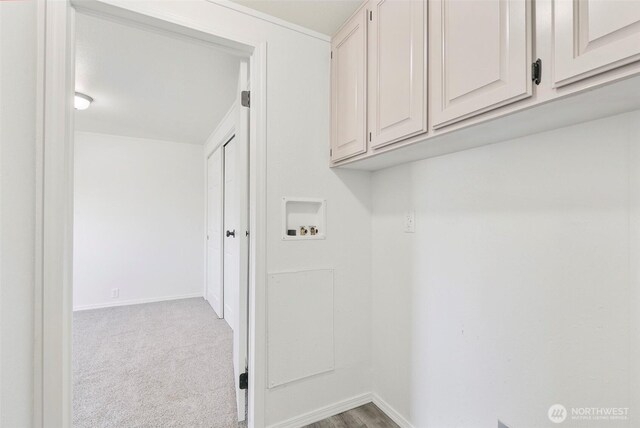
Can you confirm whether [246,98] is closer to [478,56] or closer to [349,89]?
[349,89]

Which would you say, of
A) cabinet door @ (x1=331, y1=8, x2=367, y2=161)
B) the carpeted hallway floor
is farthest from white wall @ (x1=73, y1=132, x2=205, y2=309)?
cabinet door @ (x1=331, y1=8, x2=367, y2=161)

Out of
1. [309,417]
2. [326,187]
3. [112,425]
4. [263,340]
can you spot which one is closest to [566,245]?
[326,187]

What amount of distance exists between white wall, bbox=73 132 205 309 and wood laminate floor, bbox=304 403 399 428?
127 inches

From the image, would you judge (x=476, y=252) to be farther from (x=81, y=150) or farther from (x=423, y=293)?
(x=81, y=150)

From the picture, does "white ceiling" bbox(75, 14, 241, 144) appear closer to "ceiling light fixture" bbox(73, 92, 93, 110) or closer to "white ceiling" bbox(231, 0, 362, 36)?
"ceiling light fixture" bbox(73, 92, 93, 110)

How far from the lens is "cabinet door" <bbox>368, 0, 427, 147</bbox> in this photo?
1.17m

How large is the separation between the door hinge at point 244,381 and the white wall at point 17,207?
881 millimetres

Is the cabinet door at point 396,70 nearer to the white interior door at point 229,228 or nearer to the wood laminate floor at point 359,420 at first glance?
the wood laminate floor at point 359,420

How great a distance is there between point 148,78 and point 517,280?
2.80 metres

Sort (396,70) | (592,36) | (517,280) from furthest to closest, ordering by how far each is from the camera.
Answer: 1. (396,70)
2. (517,280)
3. (592,36)

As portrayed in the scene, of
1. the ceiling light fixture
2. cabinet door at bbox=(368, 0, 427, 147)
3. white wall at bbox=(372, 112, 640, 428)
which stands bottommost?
white wall at bbox=(372, 112, 640, 428)

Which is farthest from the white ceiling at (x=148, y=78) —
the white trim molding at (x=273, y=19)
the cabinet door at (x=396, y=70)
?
the cabinet door at (x=396, y=70)

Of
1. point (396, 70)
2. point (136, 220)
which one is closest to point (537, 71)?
point (396, 70)

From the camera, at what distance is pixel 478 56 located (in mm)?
948
